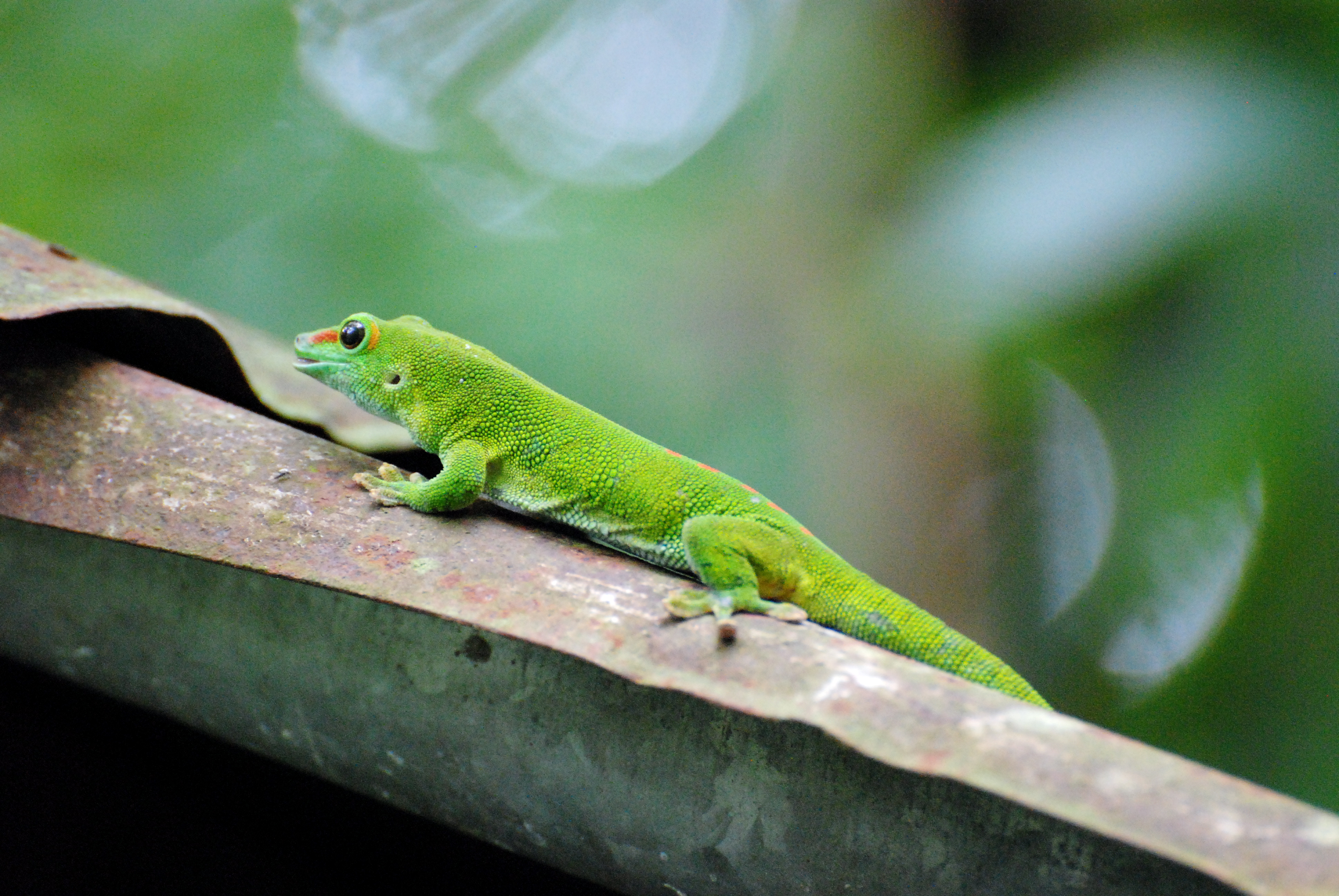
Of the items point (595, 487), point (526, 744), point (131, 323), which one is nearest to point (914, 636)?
point (595, 487)

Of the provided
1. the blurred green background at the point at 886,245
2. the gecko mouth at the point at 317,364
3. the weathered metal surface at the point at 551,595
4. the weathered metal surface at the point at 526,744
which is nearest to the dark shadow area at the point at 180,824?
the weathered metal surface at the point at 526,744

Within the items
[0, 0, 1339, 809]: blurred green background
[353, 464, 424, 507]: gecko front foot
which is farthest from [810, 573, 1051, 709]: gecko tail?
[0, 0, 1339, 809]: blurred green background

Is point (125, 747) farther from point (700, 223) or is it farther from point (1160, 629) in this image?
point (700, 223)

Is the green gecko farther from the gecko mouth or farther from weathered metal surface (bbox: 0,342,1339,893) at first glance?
weathered metal surface (bbox: 0,342,1339,893)

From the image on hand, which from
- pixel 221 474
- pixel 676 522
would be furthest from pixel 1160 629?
pixel 221 474

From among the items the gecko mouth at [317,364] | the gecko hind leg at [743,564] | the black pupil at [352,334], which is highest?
the black pupil at [352,334]

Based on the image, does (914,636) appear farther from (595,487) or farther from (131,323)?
(131,323)

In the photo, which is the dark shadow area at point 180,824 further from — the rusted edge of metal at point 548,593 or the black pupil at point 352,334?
the black pupil at point 352,334
